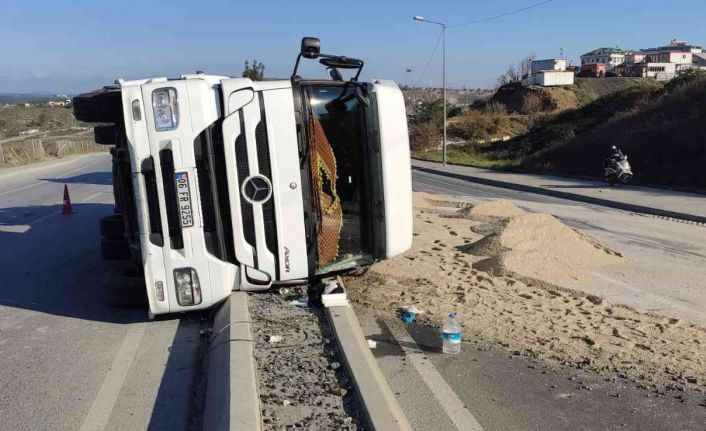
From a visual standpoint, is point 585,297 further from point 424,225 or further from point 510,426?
point 424,225

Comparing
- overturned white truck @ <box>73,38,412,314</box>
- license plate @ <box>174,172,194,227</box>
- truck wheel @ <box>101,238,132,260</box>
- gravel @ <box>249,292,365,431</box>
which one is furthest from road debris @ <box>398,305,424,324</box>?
truck wheel @ <box>101,238,132,260</box>

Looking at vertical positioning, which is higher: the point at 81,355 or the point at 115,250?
the point at 115,250

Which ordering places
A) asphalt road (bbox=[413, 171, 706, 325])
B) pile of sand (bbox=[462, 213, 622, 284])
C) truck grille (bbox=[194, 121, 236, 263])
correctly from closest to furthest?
truck grille (bbox=[194, 121, 236, 263]) → asphalt road (bbox=[413, 171, 706, 325]) → pile of sand (bbox=[462, 213, 622, 284])

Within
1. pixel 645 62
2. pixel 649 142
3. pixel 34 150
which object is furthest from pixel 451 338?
pixel 645 62

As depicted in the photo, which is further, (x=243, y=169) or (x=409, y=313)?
(x=409, y=313)

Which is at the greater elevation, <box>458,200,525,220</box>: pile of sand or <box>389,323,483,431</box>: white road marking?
<box>389,323,483,431</box>: white road marking

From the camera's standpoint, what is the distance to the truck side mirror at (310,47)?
19.0ft

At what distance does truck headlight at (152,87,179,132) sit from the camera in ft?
17.1

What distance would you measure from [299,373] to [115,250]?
4.72 meters

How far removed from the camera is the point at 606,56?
6673 inches

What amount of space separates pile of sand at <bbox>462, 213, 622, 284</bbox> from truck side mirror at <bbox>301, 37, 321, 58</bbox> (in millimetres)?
3715

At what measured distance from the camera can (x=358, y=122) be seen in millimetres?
5891

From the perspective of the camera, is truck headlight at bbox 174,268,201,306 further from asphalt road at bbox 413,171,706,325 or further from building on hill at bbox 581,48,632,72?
building on hill at bbox 581,48,632,72

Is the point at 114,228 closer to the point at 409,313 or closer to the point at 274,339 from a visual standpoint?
the point at 274,339
